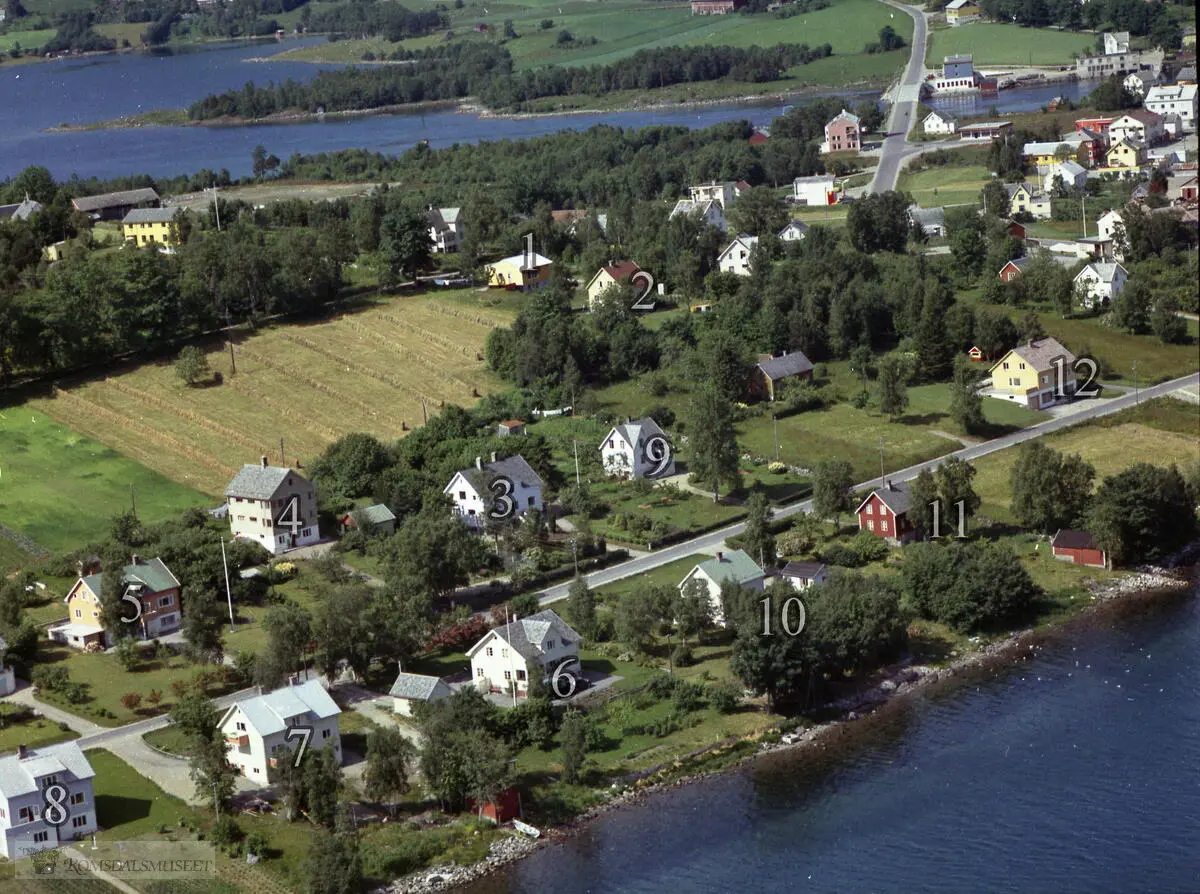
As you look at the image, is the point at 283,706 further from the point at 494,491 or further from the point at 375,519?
the point at 494,491

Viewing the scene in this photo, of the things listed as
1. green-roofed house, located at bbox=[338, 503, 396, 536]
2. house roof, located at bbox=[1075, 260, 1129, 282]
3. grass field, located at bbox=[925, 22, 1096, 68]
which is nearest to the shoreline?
green-roofed house, located at bbox=[338, 503, 396, 536]

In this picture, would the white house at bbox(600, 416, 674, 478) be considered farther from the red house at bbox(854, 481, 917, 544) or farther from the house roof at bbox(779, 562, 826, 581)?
the house roof at bbox(779, 562, 826, 581)

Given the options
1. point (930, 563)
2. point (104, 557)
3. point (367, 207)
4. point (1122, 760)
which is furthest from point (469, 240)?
point (1122, 760)

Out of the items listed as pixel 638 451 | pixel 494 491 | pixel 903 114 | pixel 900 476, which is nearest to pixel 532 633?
pixel 494 491

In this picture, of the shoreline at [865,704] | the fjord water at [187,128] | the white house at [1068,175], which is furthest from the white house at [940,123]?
the shoreline at [865,704]

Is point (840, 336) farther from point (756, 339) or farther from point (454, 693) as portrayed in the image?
point (454, 693)
